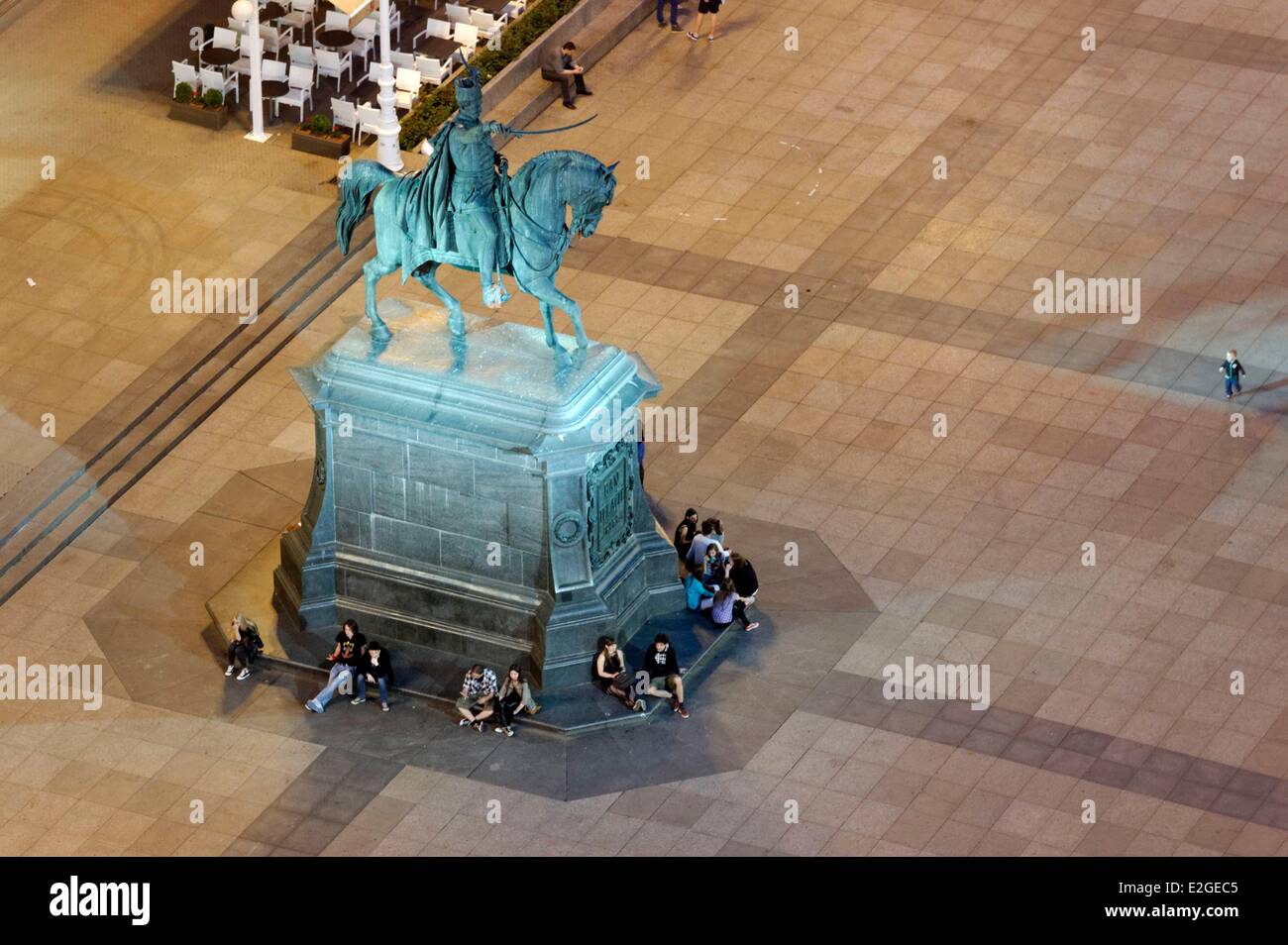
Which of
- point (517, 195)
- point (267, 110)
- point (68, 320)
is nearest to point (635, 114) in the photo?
point (267, 110)

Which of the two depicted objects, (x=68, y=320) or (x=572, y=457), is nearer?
(x=572, y=457)


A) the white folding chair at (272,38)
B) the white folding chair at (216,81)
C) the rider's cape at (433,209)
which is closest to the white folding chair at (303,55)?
the white folding chair at (272,38)

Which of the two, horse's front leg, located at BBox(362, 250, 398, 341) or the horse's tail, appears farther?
horse's front leg, located at BBox(362, 250, 398, 341)

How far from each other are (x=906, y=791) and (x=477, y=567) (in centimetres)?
787

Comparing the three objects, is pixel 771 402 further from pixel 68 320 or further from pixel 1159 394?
pixel 68 320

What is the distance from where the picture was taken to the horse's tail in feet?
161

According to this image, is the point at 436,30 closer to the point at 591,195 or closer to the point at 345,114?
the point at 345,114

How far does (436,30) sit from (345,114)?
456cm

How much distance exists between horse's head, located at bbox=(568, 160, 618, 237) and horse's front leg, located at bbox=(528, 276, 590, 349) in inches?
58.1

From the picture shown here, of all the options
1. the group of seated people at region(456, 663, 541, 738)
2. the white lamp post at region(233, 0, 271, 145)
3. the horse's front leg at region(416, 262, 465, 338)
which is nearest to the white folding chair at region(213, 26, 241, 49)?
the white lamp post at region(233, 0, 271, 145)

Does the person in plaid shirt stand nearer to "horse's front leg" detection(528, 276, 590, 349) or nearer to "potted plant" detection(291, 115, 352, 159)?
"horse's front leg" detection(528, 276, 590, 349)

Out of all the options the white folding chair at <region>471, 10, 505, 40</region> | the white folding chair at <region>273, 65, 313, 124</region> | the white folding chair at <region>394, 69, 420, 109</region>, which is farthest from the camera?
the white folding chair at <region>471, 10, 505, 40</region>

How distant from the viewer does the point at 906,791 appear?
48.4 metres

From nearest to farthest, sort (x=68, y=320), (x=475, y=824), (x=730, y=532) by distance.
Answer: (x=475, y=824) → (x=730, y=532) → (x=68, y=320)
